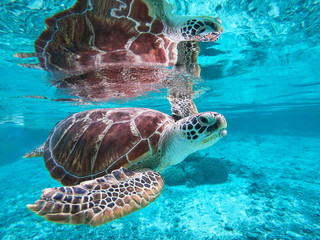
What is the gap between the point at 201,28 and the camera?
3.48 metres

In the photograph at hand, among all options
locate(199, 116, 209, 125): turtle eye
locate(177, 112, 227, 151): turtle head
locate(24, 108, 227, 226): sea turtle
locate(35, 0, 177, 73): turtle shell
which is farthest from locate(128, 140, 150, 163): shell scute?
locate(35, 0, 177, 73): turtle shell

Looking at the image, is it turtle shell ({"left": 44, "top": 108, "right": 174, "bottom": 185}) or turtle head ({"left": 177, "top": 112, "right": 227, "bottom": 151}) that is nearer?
turtle head ({"left": 177, "top": 112, "right": 227, "bottom": 151})

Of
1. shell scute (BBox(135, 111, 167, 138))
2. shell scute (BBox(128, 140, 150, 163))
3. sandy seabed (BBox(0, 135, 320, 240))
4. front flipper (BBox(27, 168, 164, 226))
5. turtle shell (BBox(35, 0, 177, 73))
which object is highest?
turtle shell (BBox(35, 0, 177, 73))

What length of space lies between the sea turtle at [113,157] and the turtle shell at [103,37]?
170 centimetres

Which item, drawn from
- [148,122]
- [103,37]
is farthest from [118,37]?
[148,122]

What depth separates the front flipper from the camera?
1.69m

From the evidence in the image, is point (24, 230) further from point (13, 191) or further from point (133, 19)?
point (133, 19)

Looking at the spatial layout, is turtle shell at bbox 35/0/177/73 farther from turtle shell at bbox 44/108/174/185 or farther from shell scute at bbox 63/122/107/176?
shell scute at bbox 63/122/107/176

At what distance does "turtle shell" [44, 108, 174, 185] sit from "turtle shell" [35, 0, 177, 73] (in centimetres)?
172

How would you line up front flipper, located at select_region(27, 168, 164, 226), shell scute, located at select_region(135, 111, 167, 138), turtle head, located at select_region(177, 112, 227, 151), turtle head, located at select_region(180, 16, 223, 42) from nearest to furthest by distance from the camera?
front flipper, located at select_region(27, 168, 164, 226)
turtle head, located at select_region(177, 112, 227, 151)
shell scute, located at select_region(135, 111, 167, 138)
turtle head, located at select_region(180, 16, 223, 42)

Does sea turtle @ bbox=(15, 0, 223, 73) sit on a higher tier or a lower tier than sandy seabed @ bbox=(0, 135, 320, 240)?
higher

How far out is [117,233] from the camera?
17.9 ft

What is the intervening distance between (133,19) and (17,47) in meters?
4.44

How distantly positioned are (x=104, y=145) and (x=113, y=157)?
320 mm
